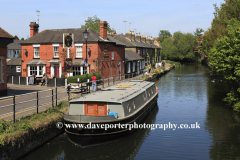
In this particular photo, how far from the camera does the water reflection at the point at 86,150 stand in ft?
43.1

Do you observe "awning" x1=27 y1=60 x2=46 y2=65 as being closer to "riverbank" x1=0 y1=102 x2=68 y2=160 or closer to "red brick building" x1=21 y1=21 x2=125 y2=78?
"red brick building" x1=21 y1=21 x2=125 y2=78

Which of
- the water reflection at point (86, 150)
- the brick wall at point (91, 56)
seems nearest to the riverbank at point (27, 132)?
the water reflection at point (86, 150)

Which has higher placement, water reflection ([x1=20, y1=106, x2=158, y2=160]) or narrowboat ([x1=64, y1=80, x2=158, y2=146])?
narrowboat ([x1=64, y1=80, x2=158, y2=146])

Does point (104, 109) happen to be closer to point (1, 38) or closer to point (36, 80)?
point (1, 38)

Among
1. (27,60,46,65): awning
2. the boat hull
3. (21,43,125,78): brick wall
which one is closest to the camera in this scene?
the boat hull

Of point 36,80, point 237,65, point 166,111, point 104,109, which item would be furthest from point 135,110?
point 36,80

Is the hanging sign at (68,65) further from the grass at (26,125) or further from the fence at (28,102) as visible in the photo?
the grass at (26,125)

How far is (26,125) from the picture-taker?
1253cm

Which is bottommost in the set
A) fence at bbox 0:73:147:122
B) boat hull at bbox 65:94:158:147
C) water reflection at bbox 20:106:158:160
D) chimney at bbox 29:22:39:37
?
water reflection at bbox 20:106:158:160

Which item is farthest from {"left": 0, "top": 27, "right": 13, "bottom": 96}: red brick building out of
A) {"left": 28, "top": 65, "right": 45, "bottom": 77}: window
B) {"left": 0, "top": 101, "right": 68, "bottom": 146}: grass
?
{"left": 28, "top": 65, "right": 45, "bottom": 77}: window

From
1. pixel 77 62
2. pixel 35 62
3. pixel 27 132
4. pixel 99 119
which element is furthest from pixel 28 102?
pixel 35 62

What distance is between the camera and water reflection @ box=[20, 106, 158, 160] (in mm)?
13148

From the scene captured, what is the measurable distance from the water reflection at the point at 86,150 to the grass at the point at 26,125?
1088 millimetres

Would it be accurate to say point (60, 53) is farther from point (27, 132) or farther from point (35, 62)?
point (27, 132)
